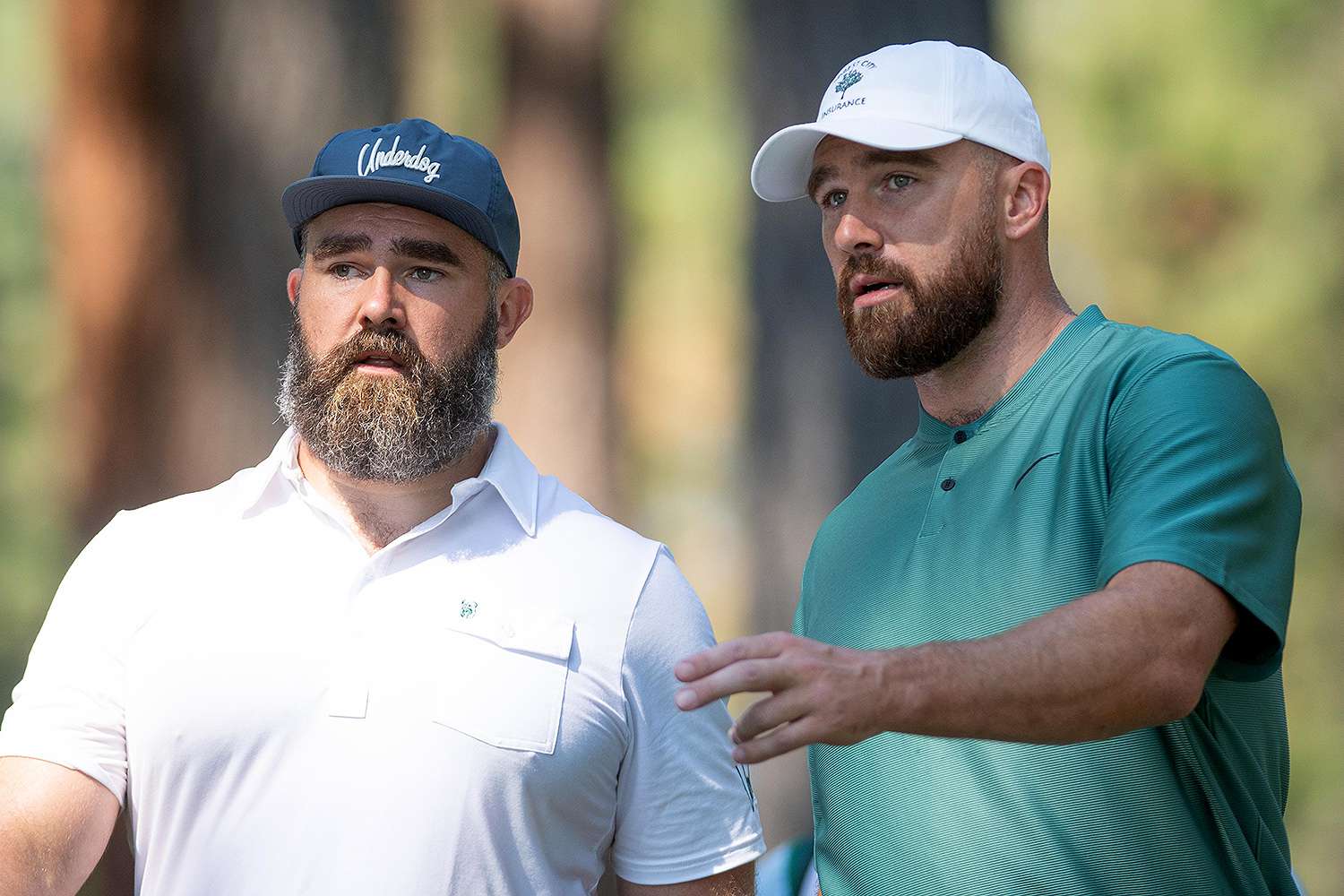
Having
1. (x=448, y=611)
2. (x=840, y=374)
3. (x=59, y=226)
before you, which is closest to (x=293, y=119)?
(x=59, y=226)

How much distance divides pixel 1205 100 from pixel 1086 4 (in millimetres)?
713

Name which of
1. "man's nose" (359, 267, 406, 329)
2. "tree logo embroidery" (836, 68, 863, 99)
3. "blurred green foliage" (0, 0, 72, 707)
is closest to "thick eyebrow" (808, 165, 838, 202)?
"tree logo embroidery" (836, 68, 863, 99)

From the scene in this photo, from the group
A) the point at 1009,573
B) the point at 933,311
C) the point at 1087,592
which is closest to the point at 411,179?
the point at 933,311

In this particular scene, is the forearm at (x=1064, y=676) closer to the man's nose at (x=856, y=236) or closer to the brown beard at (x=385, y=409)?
the man's nose at (x=856, y=236)

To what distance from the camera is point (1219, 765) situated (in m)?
1.77

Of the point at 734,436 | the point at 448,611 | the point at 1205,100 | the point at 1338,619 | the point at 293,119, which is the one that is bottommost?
the point at 1338,619

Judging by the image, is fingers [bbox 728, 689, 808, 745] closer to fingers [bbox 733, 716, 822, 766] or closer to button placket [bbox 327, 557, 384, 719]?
fingers [bbox 733, 716, 822, 766]

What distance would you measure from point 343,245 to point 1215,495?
147 cm

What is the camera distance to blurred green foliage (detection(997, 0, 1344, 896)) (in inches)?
216

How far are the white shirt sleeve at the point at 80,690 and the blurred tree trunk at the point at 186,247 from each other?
1.20 metres

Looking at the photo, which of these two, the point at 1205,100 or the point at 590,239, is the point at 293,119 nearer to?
the point at 590,239

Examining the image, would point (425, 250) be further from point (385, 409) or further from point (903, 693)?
point (903, 693)

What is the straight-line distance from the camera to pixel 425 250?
2.38 metres

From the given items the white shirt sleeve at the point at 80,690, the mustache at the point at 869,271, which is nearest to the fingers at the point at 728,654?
the mustache at the point at 869,271
